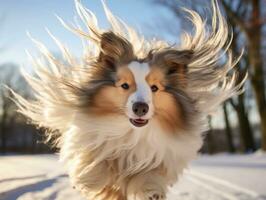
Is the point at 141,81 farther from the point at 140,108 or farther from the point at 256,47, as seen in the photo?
the point at 256,47

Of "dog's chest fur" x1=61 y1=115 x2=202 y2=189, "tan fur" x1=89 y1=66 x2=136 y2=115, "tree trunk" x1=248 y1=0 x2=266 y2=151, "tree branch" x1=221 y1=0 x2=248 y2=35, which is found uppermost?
"tree branch" x1=221 y1=0 x2=248 y2=35

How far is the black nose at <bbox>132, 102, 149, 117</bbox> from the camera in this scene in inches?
157

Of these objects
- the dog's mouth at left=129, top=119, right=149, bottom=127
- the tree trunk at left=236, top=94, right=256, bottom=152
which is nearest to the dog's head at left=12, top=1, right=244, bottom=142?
the dog's mouth at left=129, top=119, right=149, bottom=127

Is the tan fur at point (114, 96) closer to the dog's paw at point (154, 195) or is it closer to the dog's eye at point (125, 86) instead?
the dog's eye at point (125, 86)

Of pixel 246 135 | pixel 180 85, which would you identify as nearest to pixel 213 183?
pixel 180 85

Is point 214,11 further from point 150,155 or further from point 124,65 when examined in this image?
point 150,155

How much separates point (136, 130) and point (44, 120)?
121cm

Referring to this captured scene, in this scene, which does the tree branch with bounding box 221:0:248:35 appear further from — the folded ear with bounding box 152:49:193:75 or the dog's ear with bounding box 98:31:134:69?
the dog's ear with bounding box 98:31:134:69

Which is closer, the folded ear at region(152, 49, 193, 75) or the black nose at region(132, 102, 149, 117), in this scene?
the black nose at region(132, 102, 149, 117)

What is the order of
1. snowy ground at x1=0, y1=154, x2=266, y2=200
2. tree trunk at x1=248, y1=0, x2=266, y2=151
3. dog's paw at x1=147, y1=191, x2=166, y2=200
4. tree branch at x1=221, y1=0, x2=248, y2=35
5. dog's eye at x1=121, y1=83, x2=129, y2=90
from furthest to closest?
tree branch at x1=221, y1=0, x2=248, y2=35 → tree trunk at x1=248, y1=0, x2=266, y2=151 → snowy ground at x1=0, y1=154, x2=266, y2=200 → dog's eye at x1=121, y1=83, x2=129, y2=90 → dog's paw at x1=147, y1=191, x2=166, y2=200

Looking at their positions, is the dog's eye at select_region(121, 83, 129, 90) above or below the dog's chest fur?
above

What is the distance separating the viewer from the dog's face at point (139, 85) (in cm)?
413

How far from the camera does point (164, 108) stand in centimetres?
438

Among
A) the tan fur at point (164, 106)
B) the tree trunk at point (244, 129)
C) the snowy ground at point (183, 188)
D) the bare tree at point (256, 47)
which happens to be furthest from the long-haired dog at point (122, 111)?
the tree trunk at point (244, 129)
